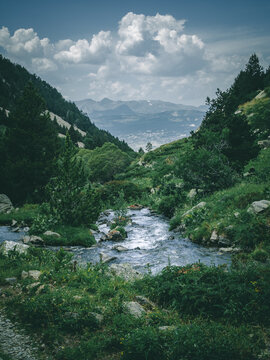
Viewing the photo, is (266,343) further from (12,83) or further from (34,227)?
(12,83)

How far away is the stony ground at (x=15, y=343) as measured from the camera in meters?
4.78

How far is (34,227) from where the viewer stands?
16.1 metres

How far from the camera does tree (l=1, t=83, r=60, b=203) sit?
25.3 meters

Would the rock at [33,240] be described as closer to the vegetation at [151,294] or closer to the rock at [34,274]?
the vegetation at [151,294]

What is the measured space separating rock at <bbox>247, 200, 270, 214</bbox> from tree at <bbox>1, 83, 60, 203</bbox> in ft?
66.5

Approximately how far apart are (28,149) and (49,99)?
154m

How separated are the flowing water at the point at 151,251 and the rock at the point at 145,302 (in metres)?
2.25

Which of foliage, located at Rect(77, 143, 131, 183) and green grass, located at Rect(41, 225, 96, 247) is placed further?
foliage, located at Rect(77, 143, 131, 183)

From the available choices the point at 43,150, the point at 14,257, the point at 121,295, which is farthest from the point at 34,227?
the point at 43,150

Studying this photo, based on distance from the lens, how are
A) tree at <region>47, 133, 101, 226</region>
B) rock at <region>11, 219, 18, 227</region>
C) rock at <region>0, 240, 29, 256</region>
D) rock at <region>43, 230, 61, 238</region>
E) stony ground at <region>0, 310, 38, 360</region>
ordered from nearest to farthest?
1. stony ground at <region>0, 310, 38, 360</region>
2. rock at <region>0, 240, 29, 256</region>
3. rock at <region>43, 230, 61, 238</region>
4. tree at <region>47, 133, 101, 226</region>
5. rock at <region>11, 219, 18, 227</region>

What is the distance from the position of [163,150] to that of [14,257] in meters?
60.0

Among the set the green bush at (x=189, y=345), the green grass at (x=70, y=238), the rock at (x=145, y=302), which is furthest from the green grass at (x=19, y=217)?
the green bush at (x=189, y=345)

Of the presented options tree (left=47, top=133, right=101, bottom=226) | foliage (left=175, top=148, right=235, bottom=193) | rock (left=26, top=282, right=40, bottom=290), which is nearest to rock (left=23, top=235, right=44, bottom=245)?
tree (left=47, top=133, right=101, bottom=226)

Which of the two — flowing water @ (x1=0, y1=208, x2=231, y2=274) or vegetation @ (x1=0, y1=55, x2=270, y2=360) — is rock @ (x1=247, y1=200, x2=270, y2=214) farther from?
flowing water @ (x1=0, y1=208, x2=231, y2=274)
